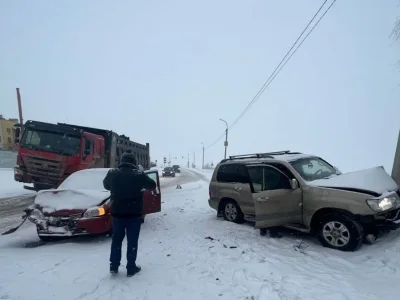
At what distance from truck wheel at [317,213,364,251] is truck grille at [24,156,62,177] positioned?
31.8 feet

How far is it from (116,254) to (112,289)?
0.57m

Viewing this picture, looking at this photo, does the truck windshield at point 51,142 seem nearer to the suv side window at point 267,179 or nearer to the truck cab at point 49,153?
the truck cab at point 49,153

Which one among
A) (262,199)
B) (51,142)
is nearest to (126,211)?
(262,199)

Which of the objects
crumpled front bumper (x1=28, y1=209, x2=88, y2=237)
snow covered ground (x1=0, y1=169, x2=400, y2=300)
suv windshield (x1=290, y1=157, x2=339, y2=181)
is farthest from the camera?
suv windshield (x1=290, y1=157, x2=339, y2=181)

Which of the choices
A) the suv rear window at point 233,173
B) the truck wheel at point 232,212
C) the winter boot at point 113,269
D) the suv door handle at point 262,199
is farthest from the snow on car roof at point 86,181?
the suv door handle at point 262,199

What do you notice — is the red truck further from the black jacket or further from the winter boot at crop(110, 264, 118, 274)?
the winter boot at crop(110, 264, 118, 274)

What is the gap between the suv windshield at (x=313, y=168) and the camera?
21.0ft

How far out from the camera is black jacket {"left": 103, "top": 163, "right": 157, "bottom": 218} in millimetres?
4242

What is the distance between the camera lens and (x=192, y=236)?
21.7 feet

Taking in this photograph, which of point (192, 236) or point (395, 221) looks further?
point (192, 236)

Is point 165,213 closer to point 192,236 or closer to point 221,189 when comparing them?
point 221,189

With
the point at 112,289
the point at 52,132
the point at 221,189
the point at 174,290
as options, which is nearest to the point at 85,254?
the point at 112,289

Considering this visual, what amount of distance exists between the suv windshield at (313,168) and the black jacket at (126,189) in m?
3.58

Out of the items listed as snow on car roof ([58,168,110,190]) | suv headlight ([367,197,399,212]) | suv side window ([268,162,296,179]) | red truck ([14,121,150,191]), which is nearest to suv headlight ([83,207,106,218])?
snow on car roof ([58,168,110,190])
